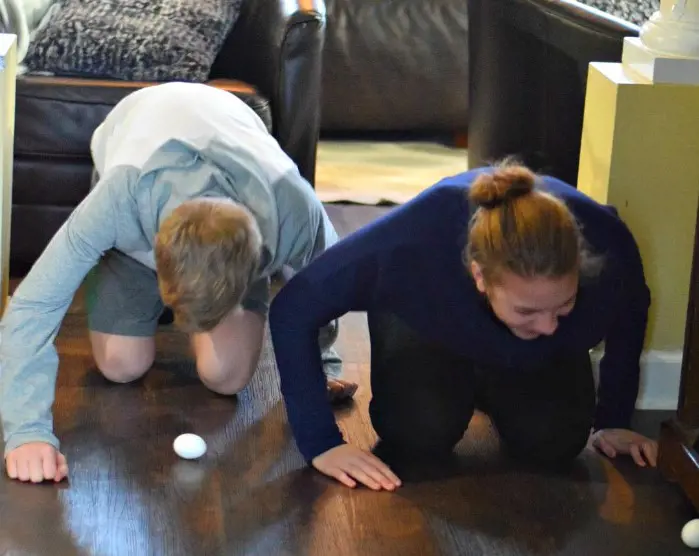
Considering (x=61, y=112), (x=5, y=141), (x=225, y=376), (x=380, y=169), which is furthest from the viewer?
(x=380, y=169)

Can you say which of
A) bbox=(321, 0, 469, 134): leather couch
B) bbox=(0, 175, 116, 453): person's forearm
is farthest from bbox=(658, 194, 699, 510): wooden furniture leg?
bbox=(321, 0, 469, 134): leather couch

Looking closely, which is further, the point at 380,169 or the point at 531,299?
the point at 380,169

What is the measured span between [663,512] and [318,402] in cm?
57

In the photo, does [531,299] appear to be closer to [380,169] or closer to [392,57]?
[380,169]

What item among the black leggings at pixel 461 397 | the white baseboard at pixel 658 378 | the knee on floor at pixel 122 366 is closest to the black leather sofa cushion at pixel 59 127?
the knee on floor at pixel 122 366

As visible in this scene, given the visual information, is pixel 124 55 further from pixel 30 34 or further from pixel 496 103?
pixel 496 103

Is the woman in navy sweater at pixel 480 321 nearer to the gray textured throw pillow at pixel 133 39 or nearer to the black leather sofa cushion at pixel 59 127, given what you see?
the black leather sofa cushion at pixel 59 127

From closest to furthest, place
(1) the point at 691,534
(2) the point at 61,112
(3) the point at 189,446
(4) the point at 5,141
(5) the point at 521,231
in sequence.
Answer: (5) the point at 521,231 → (1) the point at 691,534 → (3) the point at 189,446 → (4) the point at 5,141 → (2) the point at 61,112

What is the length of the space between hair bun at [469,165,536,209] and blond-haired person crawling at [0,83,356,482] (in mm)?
356

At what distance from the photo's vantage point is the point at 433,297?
1.72m

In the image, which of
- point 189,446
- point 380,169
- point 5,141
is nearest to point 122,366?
point 189,446

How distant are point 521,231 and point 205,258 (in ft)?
1.52

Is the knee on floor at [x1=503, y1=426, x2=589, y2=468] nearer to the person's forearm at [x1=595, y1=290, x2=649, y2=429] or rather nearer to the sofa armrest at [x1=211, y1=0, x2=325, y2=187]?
the person's forearm at [x1=595, y1=290, x2=649, y2=429]

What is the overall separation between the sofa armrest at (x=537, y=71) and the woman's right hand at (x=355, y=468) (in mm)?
827
